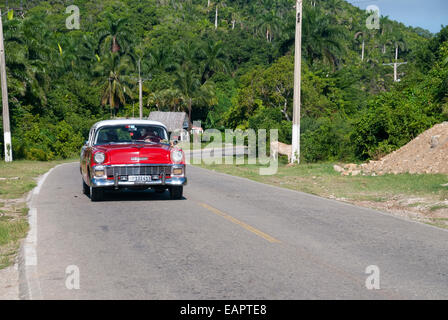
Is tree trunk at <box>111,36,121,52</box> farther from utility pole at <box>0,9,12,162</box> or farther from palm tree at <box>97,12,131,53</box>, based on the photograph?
utility pole at <box>0,9,12,162</box>

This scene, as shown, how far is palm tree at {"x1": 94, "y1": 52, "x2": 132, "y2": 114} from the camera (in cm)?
6519

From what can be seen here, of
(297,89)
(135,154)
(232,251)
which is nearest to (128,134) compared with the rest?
(135,154)

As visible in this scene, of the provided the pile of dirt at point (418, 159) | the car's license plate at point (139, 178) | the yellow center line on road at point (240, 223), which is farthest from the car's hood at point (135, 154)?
the pile of dirt at point (418, 159)

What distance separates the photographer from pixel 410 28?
138625mm

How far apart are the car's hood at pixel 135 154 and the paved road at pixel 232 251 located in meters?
1.00

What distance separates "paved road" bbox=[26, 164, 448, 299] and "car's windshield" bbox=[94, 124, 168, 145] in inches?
63.0

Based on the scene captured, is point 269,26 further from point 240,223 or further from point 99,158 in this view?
point 240,223

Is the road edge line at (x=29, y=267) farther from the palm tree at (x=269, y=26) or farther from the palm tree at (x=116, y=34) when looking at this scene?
the palm tree at (x=269, y=26)

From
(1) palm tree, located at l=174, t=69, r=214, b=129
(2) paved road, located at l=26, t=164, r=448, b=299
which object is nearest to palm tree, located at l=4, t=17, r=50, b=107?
(1) palm tree, located at l=174, t=69, r=214, b=129

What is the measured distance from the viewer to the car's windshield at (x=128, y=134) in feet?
41.4

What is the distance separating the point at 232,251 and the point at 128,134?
649 cm

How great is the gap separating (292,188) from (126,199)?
5850 mm

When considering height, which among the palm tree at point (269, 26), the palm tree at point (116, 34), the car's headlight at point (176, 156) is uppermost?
the palm tree at point (269, 26)

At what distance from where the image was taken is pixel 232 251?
23.3ft
